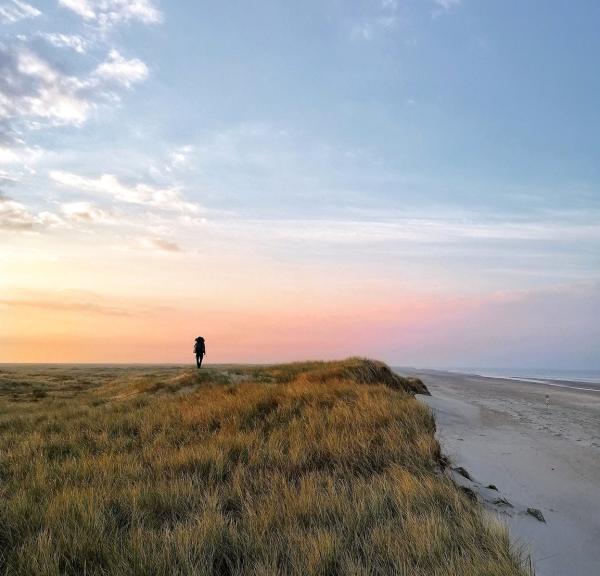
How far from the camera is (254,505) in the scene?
15.2 ft

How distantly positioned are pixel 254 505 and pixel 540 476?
467 cm

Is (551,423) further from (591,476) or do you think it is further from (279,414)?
(279,414)

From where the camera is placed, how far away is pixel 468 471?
6.82 metres

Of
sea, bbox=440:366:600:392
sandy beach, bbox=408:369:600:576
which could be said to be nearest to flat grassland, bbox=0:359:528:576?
sandy beach, bbox=408:369:600:576

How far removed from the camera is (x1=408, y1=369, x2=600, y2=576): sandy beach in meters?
4.32

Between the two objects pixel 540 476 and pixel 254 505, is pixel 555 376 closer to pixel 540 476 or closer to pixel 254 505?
pixel 540 476

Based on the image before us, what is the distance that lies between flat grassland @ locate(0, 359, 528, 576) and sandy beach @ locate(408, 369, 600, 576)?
728 millimetres

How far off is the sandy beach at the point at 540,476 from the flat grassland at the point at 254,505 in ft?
2.39

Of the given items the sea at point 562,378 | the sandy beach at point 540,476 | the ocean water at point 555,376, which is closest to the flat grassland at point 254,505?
the sandy beach at point 540,476

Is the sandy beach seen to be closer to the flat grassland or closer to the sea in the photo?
the flat grassland

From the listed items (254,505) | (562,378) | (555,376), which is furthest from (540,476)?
(555,376)

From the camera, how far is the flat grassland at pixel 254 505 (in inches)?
133

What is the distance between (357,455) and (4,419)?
477 inches

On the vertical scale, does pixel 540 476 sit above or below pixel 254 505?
below
